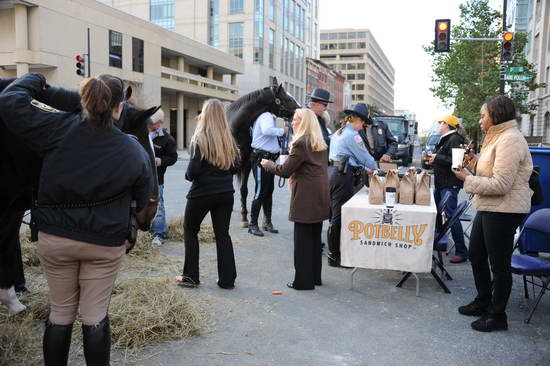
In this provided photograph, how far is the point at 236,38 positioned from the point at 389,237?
196 ft

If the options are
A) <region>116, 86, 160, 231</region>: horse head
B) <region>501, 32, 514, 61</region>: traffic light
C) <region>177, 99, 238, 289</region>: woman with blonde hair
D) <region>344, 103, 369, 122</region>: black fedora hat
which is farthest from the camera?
<region>501, 32, 514, 61</region>: traffic light

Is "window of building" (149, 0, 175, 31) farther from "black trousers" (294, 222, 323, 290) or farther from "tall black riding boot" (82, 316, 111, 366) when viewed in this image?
"tall black riding boot" (82, 316, 111, 366)

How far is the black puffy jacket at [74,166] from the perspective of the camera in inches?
94.1

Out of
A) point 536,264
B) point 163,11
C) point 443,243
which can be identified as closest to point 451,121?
point 443,243

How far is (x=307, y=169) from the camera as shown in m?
4.98

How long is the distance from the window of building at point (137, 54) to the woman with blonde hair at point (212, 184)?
37.1m

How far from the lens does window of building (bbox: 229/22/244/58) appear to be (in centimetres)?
6044

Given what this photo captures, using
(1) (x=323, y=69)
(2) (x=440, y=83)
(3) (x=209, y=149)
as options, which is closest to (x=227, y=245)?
(3) (x=209, y=149)

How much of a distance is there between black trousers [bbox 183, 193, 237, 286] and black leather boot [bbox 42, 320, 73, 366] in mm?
2347

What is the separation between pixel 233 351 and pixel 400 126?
88.5 feet

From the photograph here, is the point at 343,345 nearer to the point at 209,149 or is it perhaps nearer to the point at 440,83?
the point at 209,149

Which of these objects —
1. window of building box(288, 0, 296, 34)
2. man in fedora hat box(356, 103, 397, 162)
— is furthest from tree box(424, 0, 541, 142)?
window of building box(288, 0, 296, 34)

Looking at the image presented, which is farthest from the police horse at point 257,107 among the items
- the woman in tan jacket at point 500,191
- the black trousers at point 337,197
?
the woman in tan jacket at point 500,191

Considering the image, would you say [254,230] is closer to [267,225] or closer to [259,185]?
[267,225]
